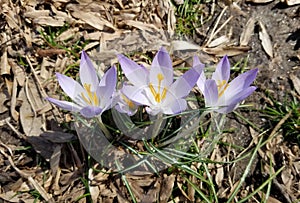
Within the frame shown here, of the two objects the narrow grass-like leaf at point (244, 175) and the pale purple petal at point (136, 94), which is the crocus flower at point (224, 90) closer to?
the pale purple petal at point (136, 94)

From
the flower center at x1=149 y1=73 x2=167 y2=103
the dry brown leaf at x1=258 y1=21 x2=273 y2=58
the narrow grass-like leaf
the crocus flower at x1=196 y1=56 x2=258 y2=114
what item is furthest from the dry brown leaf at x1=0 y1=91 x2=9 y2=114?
the dry brown leaf at x1=258 y1=21 x2=273 y2=58

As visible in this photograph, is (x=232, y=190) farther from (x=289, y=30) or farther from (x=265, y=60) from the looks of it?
(x=289, y=30)

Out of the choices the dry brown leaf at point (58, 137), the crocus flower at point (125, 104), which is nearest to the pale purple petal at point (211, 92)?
the crocus flower at point (125, 104)

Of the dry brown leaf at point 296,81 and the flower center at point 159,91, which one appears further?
the dry brown leaf at point 296,81

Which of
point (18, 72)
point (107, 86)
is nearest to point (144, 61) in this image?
point (18, 72)

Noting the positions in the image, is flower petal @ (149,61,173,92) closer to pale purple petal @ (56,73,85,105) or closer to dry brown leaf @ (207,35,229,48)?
pale purple petal @ (56,73,85,105)

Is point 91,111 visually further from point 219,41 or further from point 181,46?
point 219,41

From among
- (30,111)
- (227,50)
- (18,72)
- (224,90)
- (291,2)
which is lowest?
(30,111)
